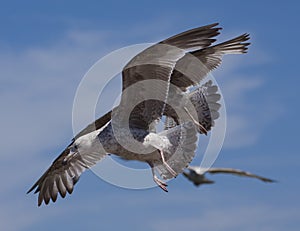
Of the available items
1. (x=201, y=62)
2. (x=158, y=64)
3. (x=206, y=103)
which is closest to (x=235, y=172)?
(x=206, y=103)

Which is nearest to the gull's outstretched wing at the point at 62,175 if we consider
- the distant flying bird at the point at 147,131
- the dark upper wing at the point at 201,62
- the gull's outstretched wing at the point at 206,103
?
the distant flying bird at the point at 147,131

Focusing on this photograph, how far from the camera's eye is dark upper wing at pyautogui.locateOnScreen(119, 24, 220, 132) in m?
12.0

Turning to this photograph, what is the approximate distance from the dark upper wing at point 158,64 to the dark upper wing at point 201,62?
10.9 ft

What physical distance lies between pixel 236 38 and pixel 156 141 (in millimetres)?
3956

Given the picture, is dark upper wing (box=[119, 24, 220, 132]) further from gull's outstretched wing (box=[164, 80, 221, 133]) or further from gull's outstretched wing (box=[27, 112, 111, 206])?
gull's outstretched wing (box=[164, 80, 221, 133])

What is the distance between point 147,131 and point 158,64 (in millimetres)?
1399

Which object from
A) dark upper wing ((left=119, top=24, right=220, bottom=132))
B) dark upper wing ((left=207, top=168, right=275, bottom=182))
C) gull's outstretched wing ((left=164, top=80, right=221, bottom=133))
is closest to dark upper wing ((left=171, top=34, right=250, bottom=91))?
gull's outstretched wing ((left=164, top=80, right=221, bottom=133))

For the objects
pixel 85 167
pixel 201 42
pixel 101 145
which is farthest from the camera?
pixel 85 167

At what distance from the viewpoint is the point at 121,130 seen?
12758 mm

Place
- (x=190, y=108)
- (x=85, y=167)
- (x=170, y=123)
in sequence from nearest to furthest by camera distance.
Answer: (x=85, y=167), (x=170, y=123), (x=190, y=108)

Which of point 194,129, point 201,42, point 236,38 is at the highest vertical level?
point 201,42

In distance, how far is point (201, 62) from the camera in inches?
654

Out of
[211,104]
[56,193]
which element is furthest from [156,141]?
[211,104]

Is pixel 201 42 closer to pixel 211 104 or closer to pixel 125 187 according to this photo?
pixel 125 187
